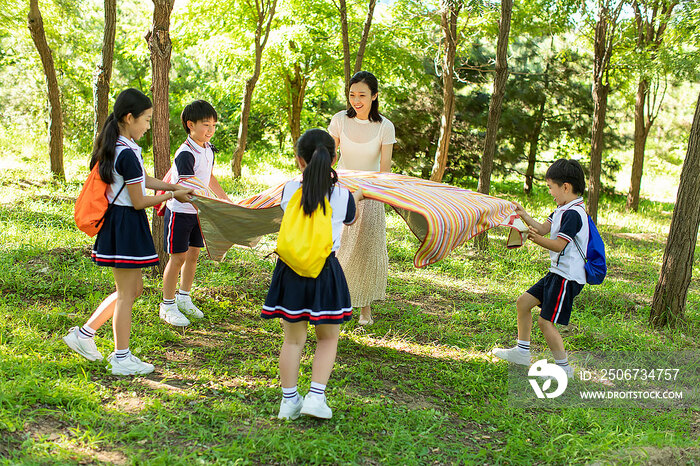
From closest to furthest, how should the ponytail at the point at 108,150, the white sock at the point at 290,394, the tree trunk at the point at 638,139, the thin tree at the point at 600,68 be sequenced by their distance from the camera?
the white sock at the point at 290,394, the ponytail at the point at 108,150, the thin tree at the point at 600,68, the tree trunk at the point at 638,139

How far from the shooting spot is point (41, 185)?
10500 millimetres

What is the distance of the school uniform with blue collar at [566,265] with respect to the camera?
4.00m

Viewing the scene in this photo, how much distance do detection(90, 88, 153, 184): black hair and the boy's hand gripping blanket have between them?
0.71 meters

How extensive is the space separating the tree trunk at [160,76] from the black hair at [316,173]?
8.98 ft

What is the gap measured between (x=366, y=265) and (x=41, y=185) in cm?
817

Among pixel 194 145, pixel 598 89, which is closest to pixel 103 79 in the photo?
pixel 194 145

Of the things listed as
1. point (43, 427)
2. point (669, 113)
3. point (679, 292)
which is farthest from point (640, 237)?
point (669, 113)

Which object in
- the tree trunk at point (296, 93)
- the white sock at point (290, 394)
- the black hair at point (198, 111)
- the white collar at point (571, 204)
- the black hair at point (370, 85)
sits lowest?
the white sock at point (290, 394)

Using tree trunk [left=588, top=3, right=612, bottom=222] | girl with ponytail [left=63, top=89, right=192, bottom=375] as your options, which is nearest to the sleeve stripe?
girl with ponytail [left=63, top=89, right=192, bottom=375]

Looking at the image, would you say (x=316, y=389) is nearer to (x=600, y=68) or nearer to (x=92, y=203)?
(x=92, y=203)

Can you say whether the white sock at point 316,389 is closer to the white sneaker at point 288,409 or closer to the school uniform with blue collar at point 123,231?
the white sneaker at point 288,409

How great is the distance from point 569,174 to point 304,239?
207cm

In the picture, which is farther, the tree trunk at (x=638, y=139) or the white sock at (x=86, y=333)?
the tree trunk at (x=638, y=139)

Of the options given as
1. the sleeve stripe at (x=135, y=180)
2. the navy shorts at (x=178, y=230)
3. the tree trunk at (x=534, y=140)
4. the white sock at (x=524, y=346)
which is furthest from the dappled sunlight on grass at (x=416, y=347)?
the tree trunk at (x=534, y=140)
